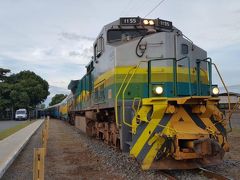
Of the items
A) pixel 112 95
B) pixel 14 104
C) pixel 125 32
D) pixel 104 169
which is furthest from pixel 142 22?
pixel 14 104

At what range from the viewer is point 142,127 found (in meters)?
7.80

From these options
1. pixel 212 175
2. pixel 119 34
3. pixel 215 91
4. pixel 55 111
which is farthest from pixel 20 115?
pixel 212 175

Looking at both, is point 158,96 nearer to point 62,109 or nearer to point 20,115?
point 62,109

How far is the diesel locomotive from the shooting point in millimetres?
7449

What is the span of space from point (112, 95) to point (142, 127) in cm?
218

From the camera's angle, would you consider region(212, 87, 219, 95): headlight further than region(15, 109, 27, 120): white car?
No

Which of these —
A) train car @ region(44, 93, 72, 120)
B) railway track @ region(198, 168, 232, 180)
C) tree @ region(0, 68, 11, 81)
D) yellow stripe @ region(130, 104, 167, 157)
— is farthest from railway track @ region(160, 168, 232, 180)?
tree @ region(0, 68, 11, 81)

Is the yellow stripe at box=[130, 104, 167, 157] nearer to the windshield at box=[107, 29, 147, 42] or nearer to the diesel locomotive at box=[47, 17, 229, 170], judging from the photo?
the diesel locomotive at box=[47, 17, 229, 170]

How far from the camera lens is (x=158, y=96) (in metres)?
7.95

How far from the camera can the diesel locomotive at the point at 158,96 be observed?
7449mm

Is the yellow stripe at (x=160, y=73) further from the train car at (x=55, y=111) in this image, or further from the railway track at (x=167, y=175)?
the train car at (x=55, y=111)

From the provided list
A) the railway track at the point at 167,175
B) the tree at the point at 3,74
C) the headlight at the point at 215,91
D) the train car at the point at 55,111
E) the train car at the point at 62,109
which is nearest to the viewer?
the railway track at the point at 167,175

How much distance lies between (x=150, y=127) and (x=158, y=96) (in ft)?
2.36

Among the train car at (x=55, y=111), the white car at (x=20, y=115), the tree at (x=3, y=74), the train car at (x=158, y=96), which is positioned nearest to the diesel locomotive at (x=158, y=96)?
the train car at (x=158, y=96)
